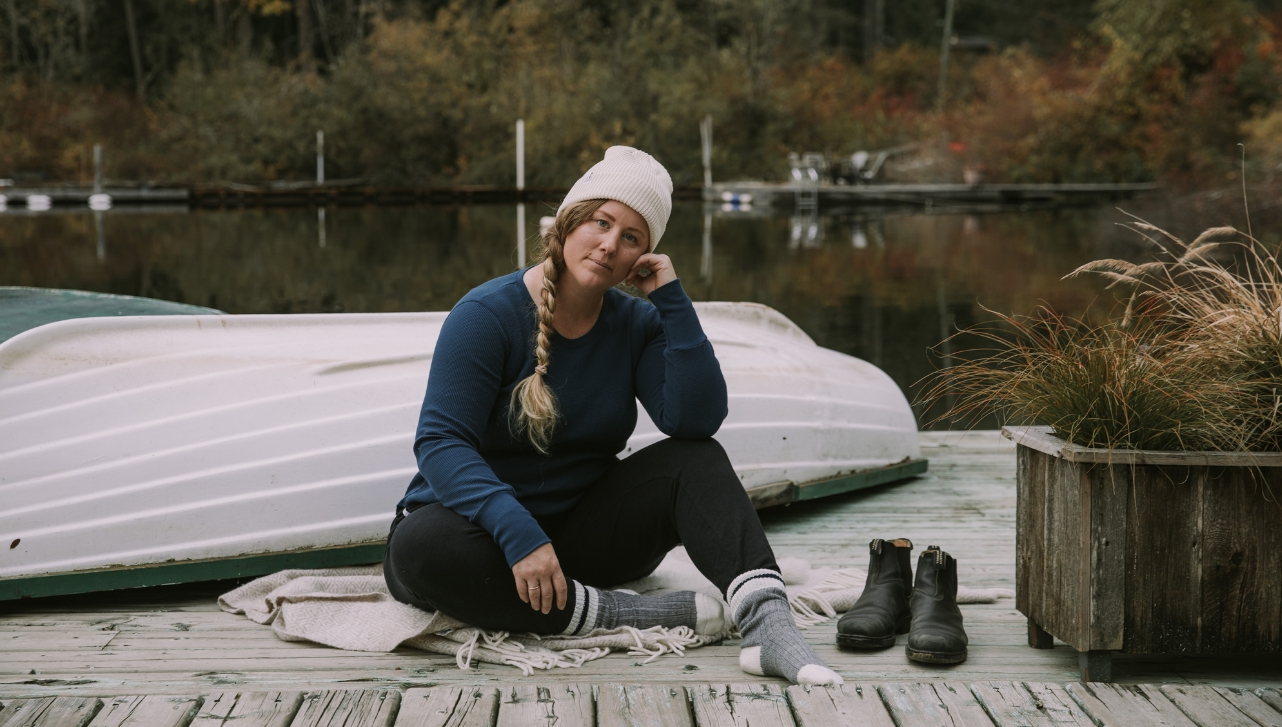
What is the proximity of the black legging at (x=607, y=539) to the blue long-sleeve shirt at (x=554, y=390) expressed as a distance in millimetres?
45

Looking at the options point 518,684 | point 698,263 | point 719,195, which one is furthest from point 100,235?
point 518,684

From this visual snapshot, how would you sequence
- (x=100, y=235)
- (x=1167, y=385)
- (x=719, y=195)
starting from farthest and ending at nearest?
(x=719, y=195), (x=100, y=235), (x=1167, y=385)

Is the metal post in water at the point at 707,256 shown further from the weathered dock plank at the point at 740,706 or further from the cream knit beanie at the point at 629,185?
the weathered dock plank at the point at 740,706

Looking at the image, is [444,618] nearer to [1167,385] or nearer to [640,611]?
[640,611]

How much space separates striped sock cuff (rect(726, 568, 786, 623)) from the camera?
7.55 feet

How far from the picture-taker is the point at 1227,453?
2139 millimetres

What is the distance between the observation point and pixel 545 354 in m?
2.33

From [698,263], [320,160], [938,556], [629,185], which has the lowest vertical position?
[938,556]

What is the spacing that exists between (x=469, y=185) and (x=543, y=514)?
28.5 m

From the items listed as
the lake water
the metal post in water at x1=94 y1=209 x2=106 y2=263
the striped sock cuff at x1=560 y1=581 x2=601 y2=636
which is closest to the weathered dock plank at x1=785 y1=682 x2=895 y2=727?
the striped sock cuff at x1=560 y1=581 x2=601 y2=636

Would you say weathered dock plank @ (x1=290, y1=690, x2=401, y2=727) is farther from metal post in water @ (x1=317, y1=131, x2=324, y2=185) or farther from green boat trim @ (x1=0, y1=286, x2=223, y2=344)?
metal post in water @ (x1=317, y1=131, x2=324, y2=185)

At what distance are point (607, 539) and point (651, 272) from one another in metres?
0.53

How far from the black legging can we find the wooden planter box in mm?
550

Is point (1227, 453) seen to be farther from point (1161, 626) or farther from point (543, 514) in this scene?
point (543, 514)
